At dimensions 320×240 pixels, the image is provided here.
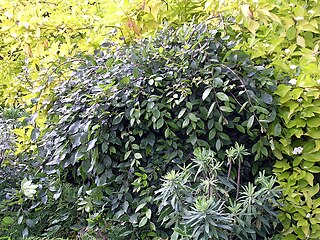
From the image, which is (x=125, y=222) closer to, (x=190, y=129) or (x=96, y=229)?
(x=96, y=229)

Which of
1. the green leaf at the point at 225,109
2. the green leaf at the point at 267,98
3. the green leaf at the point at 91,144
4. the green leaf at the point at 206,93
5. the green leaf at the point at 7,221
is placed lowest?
the green leaf at the point at 7,221

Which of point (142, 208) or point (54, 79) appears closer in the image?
point (142, 208)

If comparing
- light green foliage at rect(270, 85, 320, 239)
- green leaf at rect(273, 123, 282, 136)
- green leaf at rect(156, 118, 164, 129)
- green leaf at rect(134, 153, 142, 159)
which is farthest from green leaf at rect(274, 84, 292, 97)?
green leaf at rect(134, 153, 142, 159)

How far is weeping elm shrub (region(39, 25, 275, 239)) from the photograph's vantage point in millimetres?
2254

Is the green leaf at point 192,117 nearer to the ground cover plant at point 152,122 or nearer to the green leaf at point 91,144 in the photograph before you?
the ground cover plant at point 152,122

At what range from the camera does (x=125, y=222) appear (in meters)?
2.26

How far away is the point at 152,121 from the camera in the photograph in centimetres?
227

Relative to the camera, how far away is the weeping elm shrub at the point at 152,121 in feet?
7.39

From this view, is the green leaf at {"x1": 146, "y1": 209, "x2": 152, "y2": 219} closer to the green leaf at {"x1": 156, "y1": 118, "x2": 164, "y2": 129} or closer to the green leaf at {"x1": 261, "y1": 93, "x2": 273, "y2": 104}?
the green leaf at {"x1": 156, "y1": 118, "x2": 164, "y2": 129}

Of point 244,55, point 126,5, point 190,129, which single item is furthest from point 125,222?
point 126,5

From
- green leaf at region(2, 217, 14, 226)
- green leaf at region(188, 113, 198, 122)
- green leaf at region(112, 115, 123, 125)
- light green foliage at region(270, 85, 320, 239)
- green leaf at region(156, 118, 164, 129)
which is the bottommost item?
light green foliage at region(270, 85, 320, 239)

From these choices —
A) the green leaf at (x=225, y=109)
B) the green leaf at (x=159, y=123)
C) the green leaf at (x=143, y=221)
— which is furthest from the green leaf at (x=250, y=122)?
the green leaf at (x=143, y=221)

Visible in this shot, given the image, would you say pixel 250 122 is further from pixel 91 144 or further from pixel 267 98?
pixel 91 144

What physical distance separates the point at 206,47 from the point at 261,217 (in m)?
0.93
